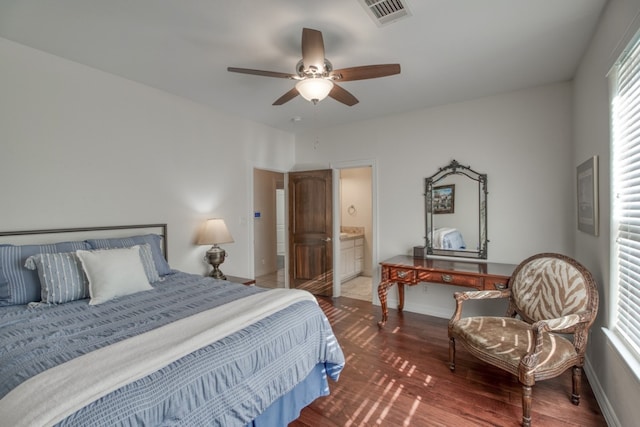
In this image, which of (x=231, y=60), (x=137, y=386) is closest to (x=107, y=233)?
(x=231, y=60)

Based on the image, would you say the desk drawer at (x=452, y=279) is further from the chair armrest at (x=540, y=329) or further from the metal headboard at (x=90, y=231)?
the metal headboard at (x=90, y=231)

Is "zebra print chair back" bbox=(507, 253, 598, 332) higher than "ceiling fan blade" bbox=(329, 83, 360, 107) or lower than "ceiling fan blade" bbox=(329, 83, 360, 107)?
lower

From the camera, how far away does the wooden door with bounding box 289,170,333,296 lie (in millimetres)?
4680

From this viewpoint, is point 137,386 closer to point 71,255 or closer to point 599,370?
point 71,255

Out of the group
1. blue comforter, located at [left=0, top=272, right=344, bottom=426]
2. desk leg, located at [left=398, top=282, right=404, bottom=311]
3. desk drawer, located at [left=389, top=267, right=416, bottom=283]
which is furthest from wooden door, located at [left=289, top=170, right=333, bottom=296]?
blue comforter, located at [left=0, top=272, right=344, bottom=426]

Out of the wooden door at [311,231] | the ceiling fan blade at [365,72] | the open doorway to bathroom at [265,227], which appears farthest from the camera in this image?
the open doorway to bathroom at [265,227]

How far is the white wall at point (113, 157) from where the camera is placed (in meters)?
2.30

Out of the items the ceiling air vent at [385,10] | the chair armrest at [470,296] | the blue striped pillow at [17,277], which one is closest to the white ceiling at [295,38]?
the ceiling air vent at [385,10]

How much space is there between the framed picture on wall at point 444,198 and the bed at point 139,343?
240 cm

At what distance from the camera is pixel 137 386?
1132 millimetres

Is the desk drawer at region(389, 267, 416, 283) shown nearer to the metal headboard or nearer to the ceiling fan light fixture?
the ceiling fan light fixture

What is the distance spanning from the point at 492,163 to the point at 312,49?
8.61 ft

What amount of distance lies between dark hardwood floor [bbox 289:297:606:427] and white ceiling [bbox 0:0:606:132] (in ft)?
8.86

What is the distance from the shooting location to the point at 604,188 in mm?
2045
